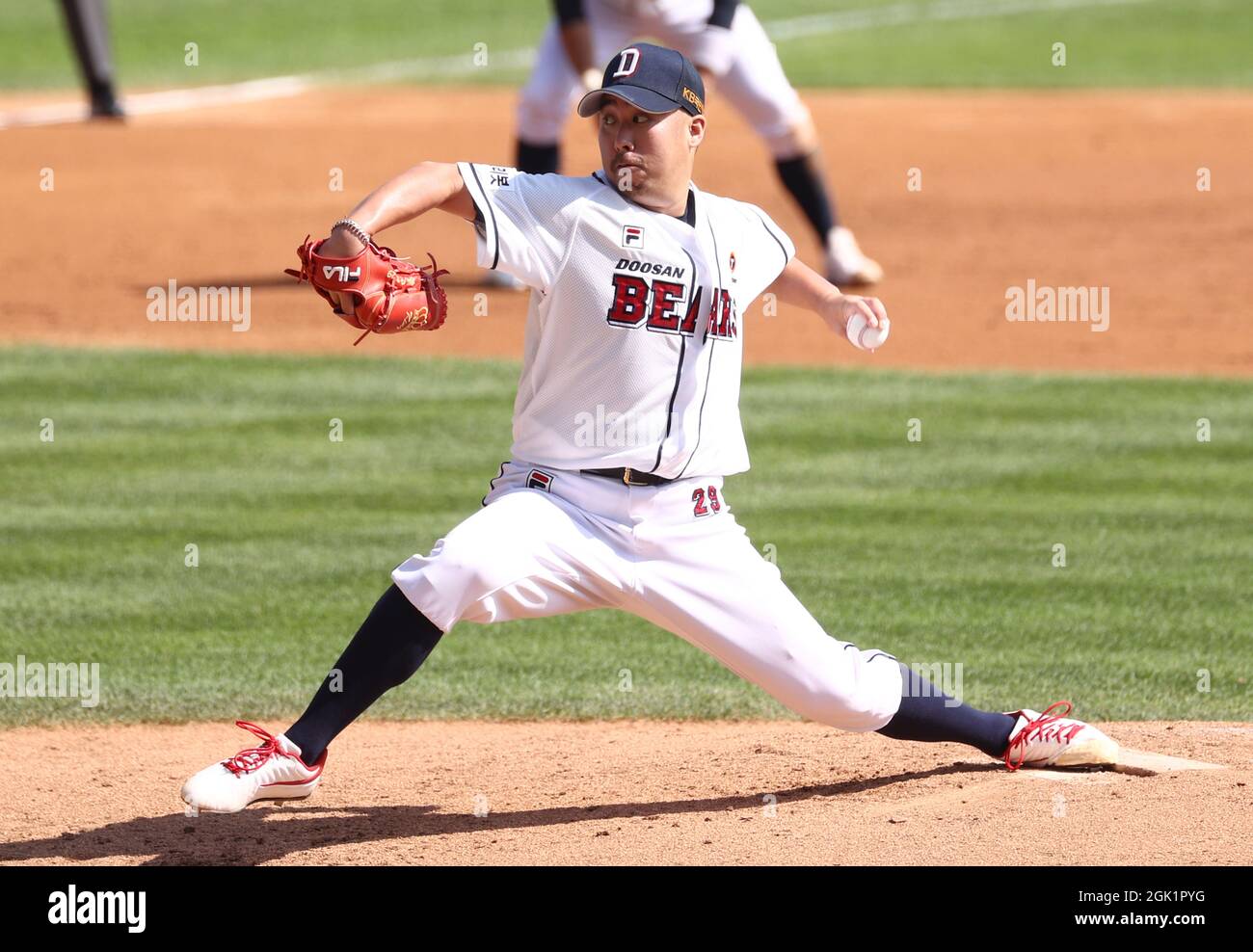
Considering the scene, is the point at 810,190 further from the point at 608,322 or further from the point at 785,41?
the point at 785,41

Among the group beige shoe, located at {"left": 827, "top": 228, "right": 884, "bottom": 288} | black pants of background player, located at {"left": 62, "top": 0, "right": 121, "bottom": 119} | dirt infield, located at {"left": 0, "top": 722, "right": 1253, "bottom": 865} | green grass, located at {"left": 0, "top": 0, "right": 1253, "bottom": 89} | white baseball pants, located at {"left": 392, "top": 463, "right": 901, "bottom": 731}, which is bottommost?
dirt infield, located at {"left": 0, "top": 722, "right": 1253, "bottom": 865}

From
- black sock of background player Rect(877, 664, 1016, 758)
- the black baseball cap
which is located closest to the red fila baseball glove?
the black baseball cap

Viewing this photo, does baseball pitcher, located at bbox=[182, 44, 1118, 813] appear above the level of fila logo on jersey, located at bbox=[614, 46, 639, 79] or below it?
below

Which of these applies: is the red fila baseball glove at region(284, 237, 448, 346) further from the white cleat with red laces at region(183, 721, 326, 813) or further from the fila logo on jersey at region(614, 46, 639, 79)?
the white cleat with red laces at region(183, 721, 326, 813)

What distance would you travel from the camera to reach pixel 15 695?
577 centimetres

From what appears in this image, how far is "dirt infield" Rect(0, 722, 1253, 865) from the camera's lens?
14.0 ft

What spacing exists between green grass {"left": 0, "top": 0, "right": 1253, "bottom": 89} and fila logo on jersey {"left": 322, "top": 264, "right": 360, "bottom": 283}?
1659 cm

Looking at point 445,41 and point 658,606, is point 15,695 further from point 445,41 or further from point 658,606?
point 445,41

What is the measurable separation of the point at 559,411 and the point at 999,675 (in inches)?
86.1

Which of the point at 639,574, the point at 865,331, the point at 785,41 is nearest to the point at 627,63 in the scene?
the point at 865,331

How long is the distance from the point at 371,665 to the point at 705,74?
754 cm

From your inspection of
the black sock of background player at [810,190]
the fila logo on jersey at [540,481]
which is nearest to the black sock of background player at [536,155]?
the black sock of background player at [810,190]

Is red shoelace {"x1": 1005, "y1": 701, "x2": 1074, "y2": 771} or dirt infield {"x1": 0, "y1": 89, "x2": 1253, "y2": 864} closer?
dirt infield {"x1": 0, "y1": 89, "x2": 1253, "y2": 864}
